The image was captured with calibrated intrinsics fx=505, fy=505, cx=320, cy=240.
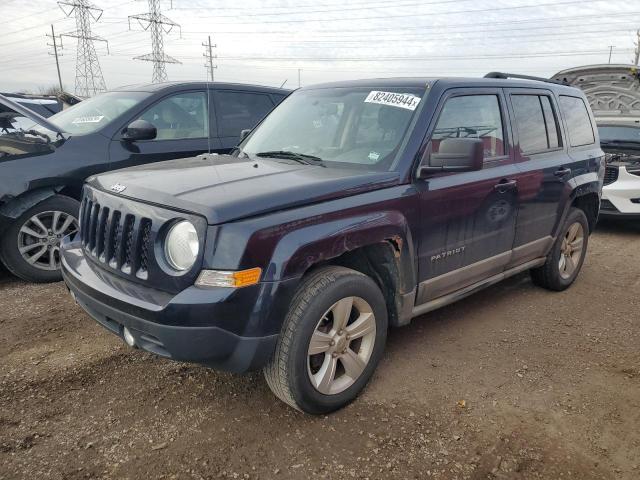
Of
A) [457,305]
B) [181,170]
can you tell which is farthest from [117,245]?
[457,305]

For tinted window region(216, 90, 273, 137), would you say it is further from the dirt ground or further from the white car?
the white car

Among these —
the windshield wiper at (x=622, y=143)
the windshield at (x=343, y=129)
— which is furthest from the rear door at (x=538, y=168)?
the windshield wiper at (x=622, y=143)

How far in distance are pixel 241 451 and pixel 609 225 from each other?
25.4ft

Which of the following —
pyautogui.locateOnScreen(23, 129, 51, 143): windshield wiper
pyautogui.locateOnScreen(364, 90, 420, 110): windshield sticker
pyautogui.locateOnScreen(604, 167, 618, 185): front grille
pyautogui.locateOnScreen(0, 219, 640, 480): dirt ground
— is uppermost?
pyautogui.locateOnScreen(364, 90, 420, 110): windshield sticker

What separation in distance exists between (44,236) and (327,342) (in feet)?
10.3

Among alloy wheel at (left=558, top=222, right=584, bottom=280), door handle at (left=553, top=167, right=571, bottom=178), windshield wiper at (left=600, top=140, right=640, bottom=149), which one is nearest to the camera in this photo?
door handle at (left=553, top=167, right=571, bottom=178)

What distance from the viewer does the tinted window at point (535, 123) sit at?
396 cm

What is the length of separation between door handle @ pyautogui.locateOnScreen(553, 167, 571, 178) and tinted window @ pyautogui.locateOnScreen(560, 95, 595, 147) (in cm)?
37

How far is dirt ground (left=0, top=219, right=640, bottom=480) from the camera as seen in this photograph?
2.44 m

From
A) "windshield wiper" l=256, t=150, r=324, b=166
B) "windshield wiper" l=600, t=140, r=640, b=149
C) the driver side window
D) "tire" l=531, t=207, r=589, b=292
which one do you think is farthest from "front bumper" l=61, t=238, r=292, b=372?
"windshield wiper" l=600, t=140, r=640, b=149

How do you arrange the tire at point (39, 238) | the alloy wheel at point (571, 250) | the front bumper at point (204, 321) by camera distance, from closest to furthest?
the front bumper at point (204, 321), the tire at point (39, 238), the alloy wheel at point (571, 250)

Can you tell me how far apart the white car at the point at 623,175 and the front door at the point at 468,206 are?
429 centimetres

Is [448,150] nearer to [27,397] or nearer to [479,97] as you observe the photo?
[479,97]

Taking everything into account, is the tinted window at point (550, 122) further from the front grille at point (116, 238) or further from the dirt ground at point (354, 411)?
the front grille at point (116, 238)
